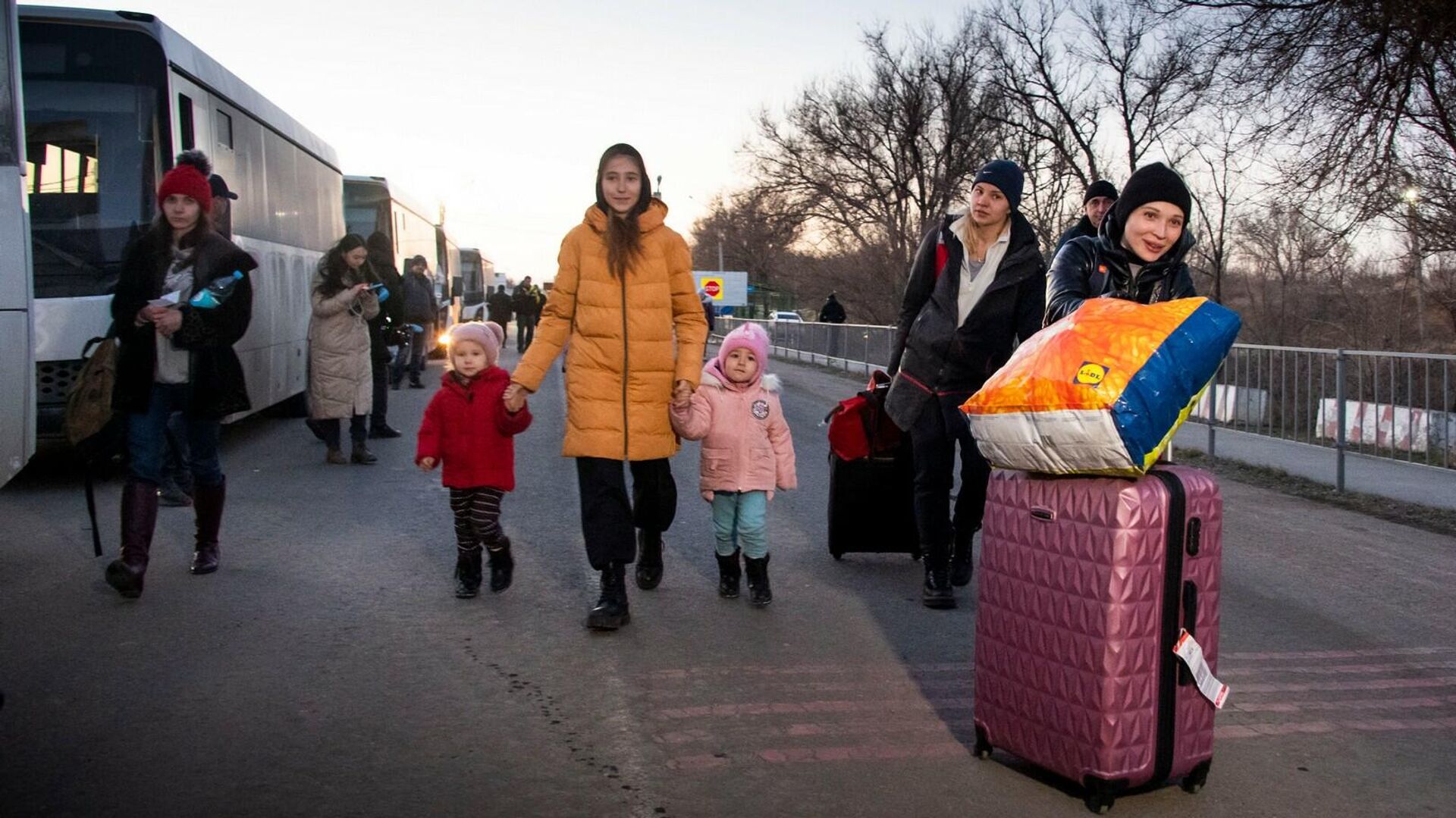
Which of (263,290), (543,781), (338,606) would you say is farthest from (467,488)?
(263,290)

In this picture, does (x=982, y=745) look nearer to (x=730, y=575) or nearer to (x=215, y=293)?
(x=730, y=575)

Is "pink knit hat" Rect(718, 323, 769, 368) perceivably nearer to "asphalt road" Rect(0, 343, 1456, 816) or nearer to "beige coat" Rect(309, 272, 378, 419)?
"asphalt road" Rect(0, 343, 1456, 816)

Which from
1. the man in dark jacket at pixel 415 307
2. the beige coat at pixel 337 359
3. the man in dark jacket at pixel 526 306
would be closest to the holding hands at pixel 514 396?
the beige coat at pixel 337 359

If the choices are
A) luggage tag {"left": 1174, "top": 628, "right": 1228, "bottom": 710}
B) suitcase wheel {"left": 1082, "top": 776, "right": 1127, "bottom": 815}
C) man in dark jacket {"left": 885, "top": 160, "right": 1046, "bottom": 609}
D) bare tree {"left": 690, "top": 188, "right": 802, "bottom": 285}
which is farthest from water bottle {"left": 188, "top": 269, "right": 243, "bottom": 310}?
bare tree {"left": 690, "top": 188, "right": 802, "bottom": 285}

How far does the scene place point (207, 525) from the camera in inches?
272

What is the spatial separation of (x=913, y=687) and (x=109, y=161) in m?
7.96

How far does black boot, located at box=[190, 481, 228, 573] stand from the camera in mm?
6840

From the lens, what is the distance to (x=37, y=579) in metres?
6.72

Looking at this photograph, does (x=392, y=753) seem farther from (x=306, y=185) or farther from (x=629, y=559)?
(x=306, y=185)

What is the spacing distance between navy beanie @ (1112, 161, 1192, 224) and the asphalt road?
1.68 m

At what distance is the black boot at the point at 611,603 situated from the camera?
19.0 ft

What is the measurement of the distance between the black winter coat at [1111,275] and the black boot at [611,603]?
2185 mm

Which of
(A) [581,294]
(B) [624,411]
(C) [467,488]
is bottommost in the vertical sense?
(C) [467,488]

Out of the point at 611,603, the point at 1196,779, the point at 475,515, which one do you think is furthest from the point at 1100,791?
the point at 475,515
